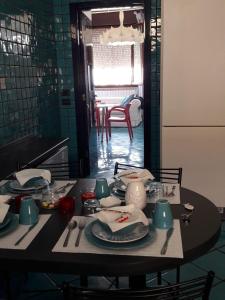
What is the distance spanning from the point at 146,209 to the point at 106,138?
5.16 meters

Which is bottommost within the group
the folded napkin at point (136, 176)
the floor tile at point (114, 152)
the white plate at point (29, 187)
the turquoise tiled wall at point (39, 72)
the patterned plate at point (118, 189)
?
the floor tile at point (114, 152)

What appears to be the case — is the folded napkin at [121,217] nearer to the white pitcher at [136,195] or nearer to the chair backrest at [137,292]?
the white pitcher at [136,195]

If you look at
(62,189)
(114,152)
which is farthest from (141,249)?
(114,152)

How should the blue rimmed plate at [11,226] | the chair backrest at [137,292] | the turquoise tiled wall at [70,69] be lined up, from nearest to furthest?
the chair backrest at [137,292] < the blue rimmed plate at [11,226] < the turquoise tiled wall at [70,69]

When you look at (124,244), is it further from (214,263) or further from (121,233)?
(214,263)

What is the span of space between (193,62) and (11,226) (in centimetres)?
195

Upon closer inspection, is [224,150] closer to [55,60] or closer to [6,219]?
[6,219]

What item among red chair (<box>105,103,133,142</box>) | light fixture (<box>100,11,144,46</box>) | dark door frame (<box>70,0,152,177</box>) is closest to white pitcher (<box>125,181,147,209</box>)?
dark door frame (<box>70,0,152,177</box>)

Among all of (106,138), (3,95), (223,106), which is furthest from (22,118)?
(106,138)

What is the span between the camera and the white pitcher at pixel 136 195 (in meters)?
1.41

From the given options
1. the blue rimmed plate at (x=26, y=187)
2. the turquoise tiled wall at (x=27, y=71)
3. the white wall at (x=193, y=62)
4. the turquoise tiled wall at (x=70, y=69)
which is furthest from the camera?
the turquoise tiled wall at (x=70, y=69)

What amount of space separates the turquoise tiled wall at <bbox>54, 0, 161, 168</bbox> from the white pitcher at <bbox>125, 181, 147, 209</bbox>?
2.43 meters

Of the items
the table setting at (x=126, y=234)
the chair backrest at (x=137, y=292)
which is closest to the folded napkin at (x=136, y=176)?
the table setting at (x=126, y=234)

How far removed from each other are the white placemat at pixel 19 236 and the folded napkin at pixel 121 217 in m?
0.25
